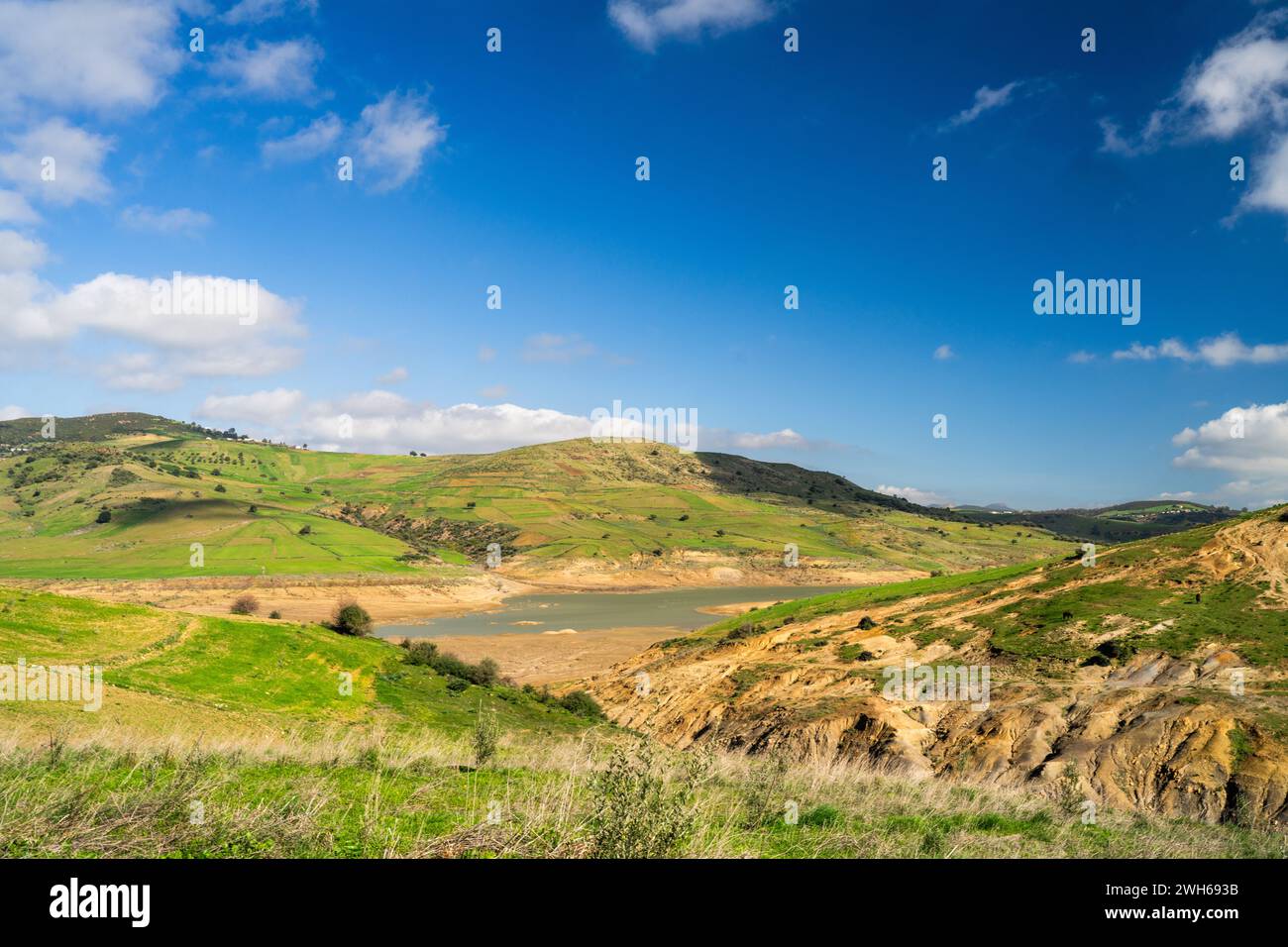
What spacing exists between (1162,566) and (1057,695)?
16506mm

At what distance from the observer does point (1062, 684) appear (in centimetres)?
2942

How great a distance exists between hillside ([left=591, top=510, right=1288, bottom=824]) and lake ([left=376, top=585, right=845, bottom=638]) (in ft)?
134

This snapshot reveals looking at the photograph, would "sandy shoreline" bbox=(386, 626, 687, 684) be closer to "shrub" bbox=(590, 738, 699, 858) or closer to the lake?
the lake

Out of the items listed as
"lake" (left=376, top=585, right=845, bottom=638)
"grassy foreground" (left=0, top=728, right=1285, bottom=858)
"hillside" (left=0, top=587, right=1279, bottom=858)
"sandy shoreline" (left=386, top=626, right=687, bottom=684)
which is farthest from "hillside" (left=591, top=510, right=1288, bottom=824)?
"lake" (left=376, top=585, right=845, bottom=638)

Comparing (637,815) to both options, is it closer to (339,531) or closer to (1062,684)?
(1062,684)

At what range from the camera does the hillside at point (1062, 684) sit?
21281mm

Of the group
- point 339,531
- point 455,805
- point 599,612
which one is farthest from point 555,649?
point 339,531

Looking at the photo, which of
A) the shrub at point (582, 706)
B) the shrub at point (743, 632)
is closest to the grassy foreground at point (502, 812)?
the shrub at point (582, 706)

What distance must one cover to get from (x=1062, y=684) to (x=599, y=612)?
77.2 meters

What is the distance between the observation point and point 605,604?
110 meters

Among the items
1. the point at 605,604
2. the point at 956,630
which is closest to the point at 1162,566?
the point at 956,630

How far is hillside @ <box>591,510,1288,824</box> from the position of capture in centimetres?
2128
